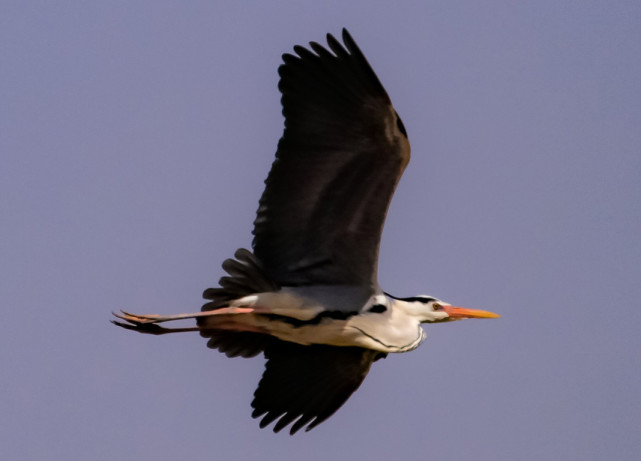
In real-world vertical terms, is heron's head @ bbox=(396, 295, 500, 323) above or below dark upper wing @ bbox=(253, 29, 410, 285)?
below

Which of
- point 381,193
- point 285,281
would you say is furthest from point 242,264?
point 381,193

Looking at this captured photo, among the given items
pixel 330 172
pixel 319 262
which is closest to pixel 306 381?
pixel 319 262

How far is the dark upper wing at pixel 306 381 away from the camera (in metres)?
14.3

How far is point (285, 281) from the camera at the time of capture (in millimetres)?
14055

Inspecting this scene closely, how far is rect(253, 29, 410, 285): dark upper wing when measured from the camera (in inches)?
525

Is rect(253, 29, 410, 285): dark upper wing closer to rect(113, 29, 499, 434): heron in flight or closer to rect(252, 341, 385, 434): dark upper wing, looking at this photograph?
rect(113, 29, 499, 434): heron in flight

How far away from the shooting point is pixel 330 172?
13.6 metres

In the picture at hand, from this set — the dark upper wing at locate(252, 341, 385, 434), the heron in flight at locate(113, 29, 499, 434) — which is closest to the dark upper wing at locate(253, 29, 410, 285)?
the heron in flight at locate(113, 29, 499, 434)

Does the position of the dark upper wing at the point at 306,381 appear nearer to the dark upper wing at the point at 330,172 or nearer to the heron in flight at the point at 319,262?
the heron in flight at the point at 319,262

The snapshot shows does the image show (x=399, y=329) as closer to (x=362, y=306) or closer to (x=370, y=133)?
(x=362, y=306)

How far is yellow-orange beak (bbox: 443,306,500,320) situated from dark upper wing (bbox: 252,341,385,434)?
892 millimetres

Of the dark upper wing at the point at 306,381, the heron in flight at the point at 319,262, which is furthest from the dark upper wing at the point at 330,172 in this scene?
the dark upper wing at the point at 306,381

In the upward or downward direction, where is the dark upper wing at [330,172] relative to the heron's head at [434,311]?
upward

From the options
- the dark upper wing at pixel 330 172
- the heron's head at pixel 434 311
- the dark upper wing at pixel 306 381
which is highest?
the dark upper wing at pixel 330 172
